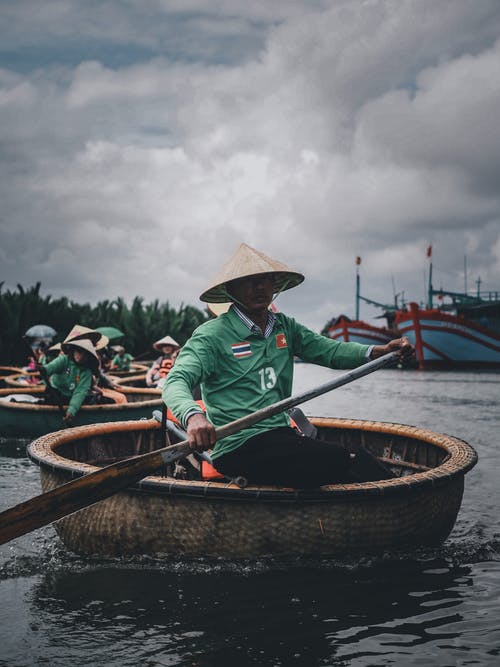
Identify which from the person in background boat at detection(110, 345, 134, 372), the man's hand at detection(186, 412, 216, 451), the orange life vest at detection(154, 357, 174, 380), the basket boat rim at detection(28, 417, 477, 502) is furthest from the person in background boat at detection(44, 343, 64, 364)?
the man's hand at detection(186, 412, 216, 451)

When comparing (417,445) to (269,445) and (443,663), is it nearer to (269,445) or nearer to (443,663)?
(269,445)

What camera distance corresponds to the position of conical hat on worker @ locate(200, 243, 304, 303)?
3221 millimetres

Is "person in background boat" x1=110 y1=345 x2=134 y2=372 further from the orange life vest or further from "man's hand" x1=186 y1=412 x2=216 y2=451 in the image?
"man's hand" x1=186 y1=412 x2=216 y2=451

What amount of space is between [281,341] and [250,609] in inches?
53.6

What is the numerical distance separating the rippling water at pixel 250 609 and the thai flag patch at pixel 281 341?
44.6 inches

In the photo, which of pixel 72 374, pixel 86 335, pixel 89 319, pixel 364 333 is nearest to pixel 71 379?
pixel 72 374

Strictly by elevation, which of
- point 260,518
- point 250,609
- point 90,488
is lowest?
point 250,609

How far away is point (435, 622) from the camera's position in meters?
2.92

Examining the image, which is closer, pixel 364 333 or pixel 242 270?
pixel 242 270

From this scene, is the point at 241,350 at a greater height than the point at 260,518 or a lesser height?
greater

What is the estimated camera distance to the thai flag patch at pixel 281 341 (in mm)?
3410

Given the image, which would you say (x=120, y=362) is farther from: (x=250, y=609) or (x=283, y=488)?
(x=250, y=609)

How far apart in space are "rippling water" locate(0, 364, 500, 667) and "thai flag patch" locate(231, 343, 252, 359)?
1.07 m

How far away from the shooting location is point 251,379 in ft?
10.6
